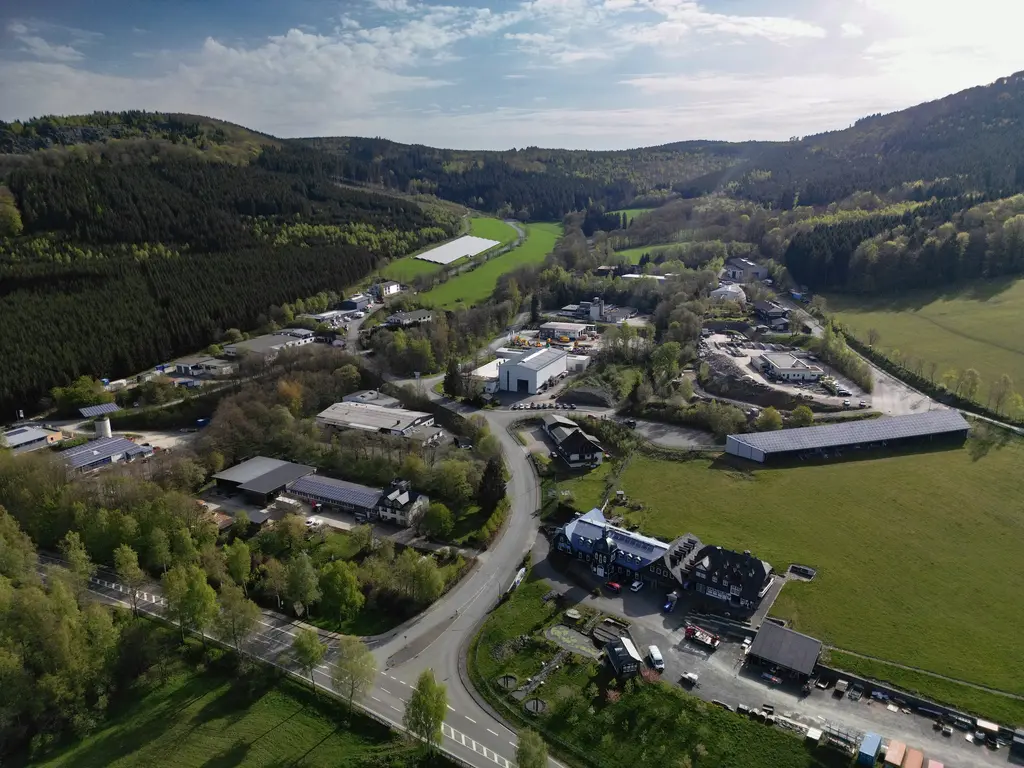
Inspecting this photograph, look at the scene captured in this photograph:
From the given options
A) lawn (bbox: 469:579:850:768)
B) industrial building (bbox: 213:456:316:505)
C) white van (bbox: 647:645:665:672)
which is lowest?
lawn (bbox: 469:579:850:768)

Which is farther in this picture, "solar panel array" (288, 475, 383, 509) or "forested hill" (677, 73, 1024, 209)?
"forested hill" (677, 73, 1024, 209)

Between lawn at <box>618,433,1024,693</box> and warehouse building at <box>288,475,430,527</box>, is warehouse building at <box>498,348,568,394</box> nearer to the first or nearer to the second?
lawn at <box>618,433,1024,693</box>

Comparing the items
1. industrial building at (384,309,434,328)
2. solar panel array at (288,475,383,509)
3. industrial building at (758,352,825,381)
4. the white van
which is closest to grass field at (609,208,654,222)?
industrial building at (384,309,434,328)

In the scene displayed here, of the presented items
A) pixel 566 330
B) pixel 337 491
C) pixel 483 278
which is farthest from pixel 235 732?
pixel 483 278

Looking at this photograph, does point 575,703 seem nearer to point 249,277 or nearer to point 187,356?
point 187,356

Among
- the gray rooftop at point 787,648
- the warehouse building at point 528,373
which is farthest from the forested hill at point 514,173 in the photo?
the gray rooftop at point 787,648

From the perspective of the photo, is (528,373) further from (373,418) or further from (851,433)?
(851,433)

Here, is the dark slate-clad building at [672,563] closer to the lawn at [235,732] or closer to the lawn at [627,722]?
the lawn at [627,722]
